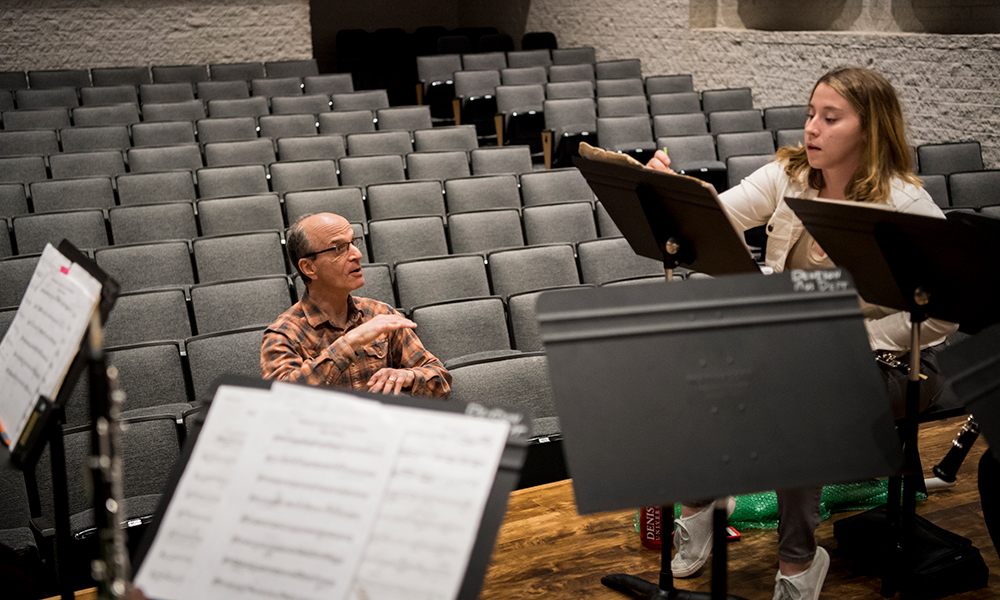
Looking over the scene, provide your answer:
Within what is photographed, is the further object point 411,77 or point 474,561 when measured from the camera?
point 411,77

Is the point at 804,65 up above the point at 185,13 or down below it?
below

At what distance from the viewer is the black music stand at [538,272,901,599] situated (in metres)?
0.96

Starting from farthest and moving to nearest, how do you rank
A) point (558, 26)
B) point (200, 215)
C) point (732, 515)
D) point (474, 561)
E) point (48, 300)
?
point (558, 26) → point (200, 215) → point (732, 515) → point (48, 300) → point (474, 561)

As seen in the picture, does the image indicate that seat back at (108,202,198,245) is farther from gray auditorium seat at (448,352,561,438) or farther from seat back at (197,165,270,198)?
gray auditorium seat at (448,352,561,438)

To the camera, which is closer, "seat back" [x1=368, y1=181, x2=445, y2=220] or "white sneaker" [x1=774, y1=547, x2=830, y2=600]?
"white sneaker" [x1=774, y1=547, x2=830, y2=600]

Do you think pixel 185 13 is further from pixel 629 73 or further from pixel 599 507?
pixel 599 507

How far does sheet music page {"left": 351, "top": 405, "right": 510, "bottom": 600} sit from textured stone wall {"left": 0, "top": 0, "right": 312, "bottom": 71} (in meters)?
6.46

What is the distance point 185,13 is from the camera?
255 inches

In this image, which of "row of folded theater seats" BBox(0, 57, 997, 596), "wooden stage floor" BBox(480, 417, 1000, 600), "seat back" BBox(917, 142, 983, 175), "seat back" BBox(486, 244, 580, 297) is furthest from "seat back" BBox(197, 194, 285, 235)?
"seat back" BBox(917, 142, 983, 175)

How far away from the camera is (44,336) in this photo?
114cm

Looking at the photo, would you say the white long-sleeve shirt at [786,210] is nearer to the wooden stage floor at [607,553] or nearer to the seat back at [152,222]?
the wooden stage floor at [607,553]

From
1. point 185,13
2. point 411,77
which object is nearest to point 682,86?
point 411,77

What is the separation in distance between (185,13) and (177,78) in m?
1.01

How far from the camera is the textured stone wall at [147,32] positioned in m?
6.13
